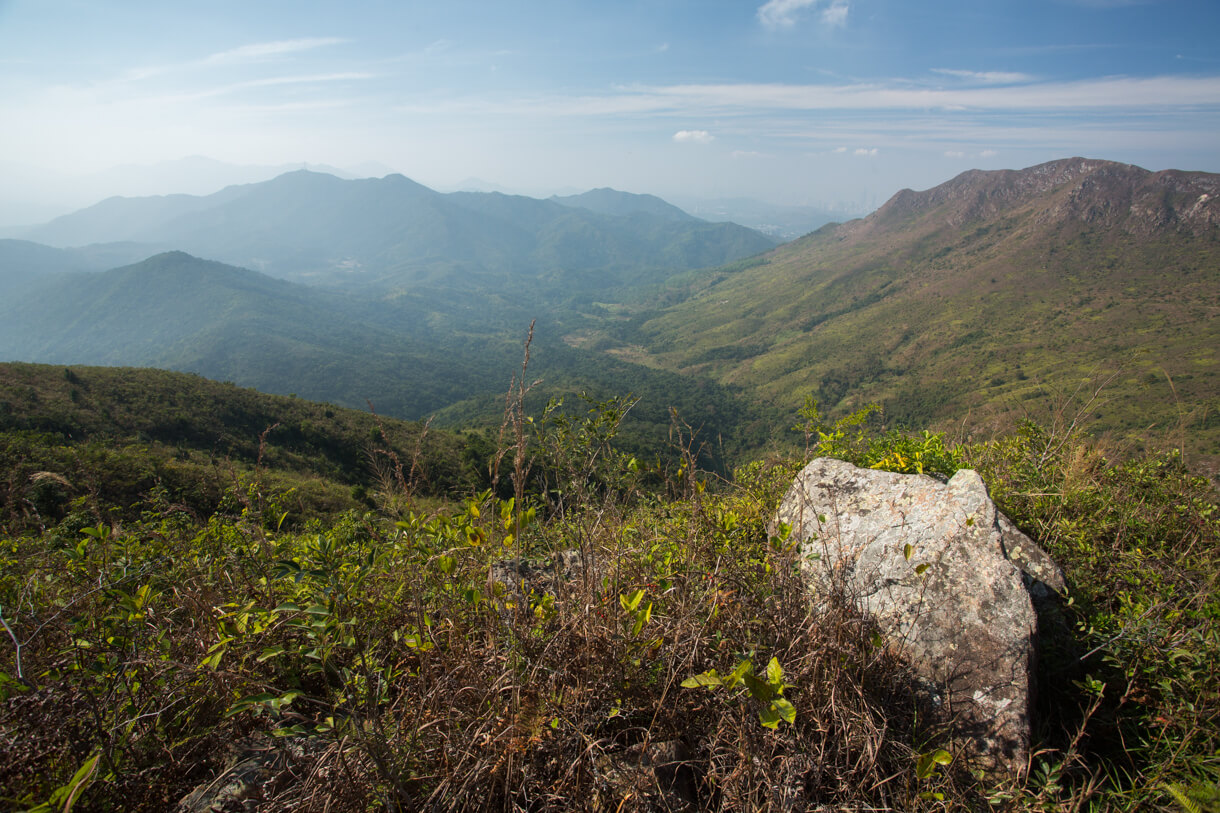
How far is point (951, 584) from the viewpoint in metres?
3.17

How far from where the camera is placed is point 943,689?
8.73 ft

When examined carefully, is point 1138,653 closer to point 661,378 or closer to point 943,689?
point 943,689

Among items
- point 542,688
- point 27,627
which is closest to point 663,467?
point 542,688

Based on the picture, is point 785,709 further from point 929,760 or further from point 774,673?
point 929,760

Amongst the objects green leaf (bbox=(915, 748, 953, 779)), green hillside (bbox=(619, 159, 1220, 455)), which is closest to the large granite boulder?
green leaf (bbox=(915, 748, 953, 779))

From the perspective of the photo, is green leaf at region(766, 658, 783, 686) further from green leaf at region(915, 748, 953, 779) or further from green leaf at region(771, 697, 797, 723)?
green leaf at region(915, 748, 953, 779)

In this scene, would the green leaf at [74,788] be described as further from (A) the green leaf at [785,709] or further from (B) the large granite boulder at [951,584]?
(B) the large granite boulder at [951,584]

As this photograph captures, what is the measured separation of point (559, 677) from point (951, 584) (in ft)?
8.63

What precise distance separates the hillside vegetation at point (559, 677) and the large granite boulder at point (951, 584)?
7.3 inches

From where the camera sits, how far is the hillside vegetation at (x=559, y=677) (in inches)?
74.7

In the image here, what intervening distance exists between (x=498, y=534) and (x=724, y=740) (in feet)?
6.42

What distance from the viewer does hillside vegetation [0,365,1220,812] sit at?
6.23ft

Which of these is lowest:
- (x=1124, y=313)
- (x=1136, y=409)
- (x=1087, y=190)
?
(x=1136, y=409)

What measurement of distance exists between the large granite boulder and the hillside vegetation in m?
0.19
